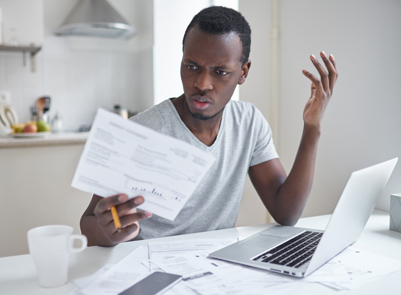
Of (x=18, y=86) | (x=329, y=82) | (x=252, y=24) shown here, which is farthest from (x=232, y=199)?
(x=18, y=86)

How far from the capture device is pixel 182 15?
353 centimetres

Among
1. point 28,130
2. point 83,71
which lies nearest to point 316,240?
point 28,130

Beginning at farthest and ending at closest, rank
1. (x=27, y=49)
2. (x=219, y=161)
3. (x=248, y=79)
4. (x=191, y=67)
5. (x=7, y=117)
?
(x=27, y=49), (x=7, y=117), (x=248, y=79), (x=219, y=161), (x=191, y=67)

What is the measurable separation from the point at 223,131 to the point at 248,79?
0.83 metres

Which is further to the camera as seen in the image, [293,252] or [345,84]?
[345,84]

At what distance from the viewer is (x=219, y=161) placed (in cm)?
125

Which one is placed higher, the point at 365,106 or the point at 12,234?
the point at 365,106

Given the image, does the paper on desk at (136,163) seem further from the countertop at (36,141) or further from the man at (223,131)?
the countertop at (36,141)

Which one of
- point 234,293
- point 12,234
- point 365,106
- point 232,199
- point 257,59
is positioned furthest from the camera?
point 12,234

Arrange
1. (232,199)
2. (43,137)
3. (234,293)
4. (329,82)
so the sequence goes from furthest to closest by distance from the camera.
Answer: (43,137), (232,199), (329,82), (234,293)

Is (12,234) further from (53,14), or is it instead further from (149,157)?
(53,14)

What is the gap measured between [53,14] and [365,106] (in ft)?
10.3

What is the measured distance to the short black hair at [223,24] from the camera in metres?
1.07

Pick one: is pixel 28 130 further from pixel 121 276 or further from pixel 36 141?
pixel 121 276
